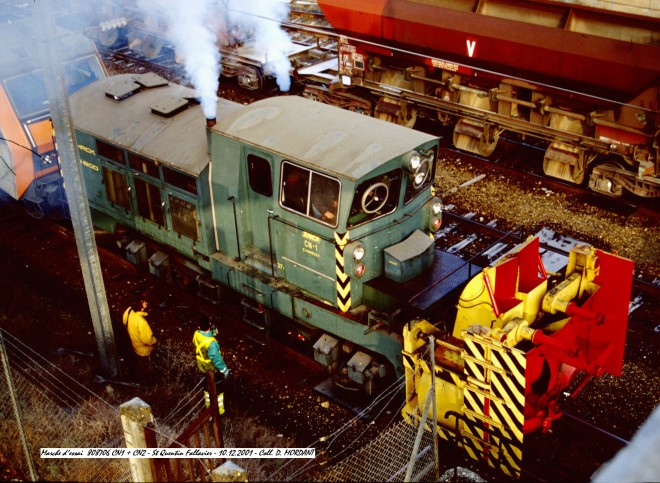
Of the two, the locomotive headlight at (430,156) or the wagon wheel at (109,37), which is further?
the wagon wheel at (109,37)

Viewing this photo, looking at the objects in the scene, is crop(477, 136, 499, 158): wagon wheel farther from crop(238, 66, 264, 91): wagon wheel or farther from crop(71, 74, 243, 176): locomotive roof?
crop(71, 74, 243, 176): locomotive roof

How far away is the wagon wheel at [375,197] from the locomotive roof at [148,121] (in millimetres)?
2395

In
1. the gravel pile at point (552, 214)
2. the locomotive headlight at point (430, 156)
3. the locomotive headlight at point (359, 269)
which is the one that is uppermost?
the locomotive headlight at point (430, 156)

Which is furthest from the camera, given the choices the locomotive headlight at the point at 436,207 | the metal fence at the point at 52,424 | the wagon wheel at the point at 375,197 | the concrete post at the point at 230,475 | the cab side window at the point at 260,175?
the locomotive headlight at the point at 436,207

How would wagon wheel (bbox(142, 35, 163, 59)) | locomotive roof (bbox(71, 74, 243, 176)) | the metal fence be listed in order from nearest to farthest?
the metal fence < locomotive roof (bbox(71, 74, 243, 176)) < wagon wheel (bbox(142, 35, 163, 59))

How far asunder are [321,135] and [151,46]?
13.8 m

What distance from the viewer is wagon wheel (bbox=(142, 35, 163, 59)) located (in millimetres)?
20734

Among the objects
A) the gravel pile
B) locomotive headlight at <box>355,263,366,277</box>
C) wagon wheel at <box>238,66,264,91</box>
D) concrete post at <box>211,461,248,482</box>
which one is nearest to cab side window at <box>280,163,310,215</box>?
locomotive headlight at <box>355,263,366,277</box>

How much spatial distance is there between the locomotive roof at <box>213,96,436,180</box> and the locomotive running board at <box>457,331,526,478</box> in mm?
2233

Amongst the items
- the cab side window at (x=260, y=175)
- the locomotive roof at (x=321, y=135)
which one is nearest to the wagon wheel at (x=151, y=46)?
the locomotive roof at (x=321, y=135)

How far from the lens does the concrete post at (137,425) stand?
228 inches

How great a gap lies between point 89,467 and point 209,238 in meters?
3.44

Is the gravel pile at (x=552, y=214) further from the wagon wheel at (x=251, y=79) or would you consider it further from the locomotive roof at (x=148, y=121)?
the wagon wheel at (x=251, y=79)

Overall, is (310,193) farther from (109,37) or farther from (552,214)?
(109,37)
